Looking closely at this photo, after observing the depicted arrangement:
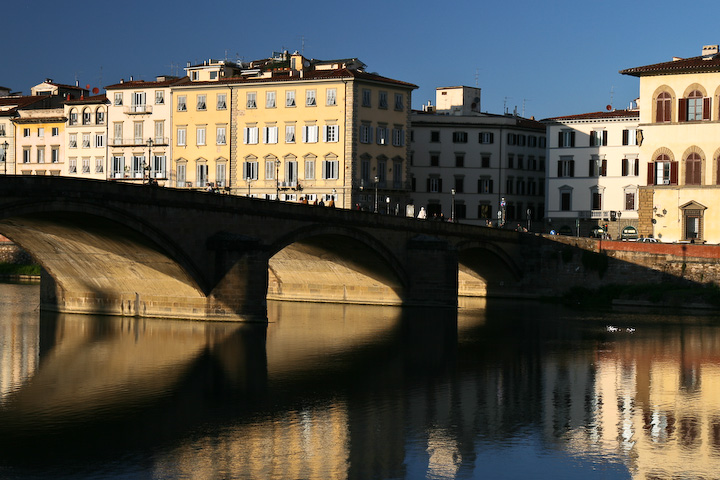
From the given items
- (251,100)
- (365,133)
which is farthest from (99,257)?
(251,100)

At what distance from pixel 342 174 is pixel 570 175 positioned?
2129cm

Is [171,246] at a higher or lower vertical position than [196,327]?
higher

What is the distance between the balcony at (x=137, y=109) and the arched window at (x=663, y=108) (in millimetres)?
42319

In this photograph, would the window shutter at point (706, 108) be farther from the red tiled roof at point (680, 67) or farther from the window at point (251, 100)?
the window at point (251, 100)

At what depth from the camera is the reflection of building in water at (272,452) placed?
27.4 m

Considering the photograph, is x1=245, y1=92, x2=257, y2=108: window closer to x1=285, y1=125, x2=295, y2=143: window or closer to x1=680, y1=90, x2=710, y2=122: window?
x1=285, y1=125, x2=295, y2=143: window

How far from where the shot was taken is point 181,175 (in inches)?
3821

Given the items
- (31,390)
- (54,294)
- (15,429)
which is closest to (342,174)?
(54,294)

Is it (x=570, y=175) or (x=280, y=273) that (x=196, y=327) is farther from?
(x=570, y=175)

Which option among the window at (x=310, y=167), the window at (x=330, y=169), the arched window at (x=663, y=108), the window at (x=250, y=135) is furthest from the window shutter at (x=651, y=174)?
the window at (x=250, y=135)

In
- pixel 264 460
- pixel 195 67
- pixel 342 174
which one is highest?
pixel 195 67

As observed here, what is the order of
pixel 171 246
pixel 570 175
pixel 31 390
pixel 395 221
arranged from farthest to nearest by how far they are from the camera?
pixel 570 175 < pixel 395 221 < pixel 171 246 < pixel 31 390

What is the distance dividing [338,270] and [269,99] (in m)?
27.0

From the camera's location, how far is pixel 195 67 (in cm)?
10106
